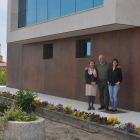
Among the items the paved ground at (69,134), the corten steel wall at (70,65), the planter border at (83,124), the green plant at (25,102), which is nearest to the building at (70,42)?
the corten steel wall at (70,65)

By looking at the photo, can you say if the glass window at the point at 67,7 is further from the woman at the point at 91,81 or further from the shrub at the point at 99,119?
the shrub at the point at 99,119

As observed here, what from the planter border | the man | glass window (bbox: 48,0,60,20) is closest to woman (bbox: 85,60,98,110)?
the man

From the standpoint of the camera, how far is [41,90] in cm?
1716

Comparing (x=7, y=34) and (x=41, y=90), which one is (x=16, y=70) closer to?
(x=7, y=34)

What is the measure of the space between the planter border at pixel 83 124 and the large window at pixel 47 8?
16.3ft

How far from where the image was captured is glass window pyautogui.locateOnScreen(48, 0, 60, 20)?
14078 millimetres

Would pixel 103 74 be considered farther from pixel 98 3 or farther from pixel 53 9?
pixel 53 9

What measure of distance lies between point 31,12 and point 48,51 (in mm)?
2541

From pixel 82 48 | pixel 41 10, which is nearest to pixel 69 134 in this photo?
pixel 82 48

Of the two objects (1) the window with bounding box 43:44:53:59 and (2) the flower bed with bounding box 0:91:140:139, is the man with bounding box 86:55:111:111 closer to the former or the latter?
(2) the flower bed with bounding box 0:91:140:139

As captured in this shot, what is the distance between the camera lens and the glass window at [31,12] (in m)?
16.4

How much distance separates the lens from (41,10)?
51.0ft

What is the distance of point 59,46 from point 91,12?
4.29 meters

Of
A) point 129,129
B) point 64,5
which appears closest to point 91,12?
point 64,5
